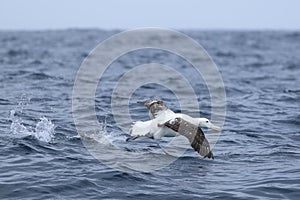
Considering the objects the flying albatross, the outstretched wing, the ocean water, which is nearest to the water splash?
the ocean water

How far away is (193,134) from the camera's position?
9.66 m

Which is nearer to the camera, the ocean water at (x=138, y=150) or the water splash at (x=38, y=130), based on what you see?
the ocean water at (x=138, y=150)

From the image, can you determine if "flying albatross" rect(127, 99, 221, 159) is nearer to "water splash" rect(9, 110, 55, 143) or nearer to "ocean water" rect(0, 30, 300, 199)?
"ocean water" rect(0, 30, 300, 199)

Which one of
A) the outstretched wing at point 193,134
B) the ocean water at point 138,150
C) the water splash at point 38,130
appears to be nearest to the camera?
the ocean water at point 138,150

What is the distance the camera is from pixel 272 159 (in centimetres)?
1033

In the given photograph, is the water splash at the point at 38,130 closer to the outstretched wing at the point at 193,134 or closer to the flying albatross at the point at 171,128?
the flying albatross at the point at 171,128

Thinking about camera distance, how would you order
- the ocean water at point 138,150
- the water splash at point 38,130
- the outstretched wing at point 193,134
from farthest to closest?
the water splash at point 38,130, the outstretched wing at point 193,134, the ocean water at point 138,150

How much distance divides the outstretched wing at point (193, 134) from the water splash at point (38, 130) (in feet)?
7.99

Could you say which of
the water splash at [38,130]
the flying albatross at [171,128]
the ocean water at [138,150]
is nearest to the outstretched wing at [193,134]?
the flying albatross at [171,128]

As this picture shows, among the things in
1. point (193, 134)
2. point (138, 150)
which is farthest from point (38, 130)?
point (193, 134)

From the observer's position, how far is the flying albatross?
31.3ft

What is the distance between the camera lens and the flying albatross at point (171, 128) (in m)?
9.55

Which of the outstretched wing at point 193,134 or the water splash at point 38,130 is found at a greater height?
the outstretched wing at point 193,134

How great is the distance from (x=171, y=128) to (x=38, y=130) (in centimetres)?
286
